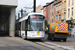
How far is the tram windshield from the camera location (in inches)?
744

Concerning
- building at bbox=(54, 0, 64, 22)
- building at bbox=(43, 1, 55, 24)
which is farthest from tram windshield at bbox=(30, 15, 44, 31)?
building at bbox=(43, 1, 55, 24)

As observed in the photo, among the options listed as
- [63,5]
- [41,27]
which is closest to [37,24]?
[41,27]

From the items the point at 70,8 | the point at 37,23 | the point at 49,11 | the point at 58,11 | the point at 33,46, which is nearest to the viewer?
the point at 33,46

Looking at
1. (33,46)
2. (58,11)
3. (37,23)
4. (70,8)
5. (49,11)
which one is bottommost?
(33,46)

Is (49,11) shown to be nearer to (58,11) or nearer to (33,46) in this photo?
(58,11)

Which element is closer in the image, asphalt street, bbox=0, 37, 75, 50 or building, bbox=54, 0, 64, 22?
asphalt street, bbox=0, 37, 75, 50

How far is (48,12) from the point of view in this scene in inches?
2463

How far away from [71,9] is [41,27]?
23439mm

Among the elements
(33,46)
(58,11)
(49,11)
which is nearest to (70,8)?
(58,11)

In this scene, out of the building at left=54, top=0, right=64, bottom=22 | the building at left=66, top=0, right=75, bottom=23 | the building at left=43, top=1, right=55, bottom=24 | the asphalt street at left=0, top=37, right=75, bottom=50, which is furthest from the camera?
the building at left=43, top=1, right=55, bottom=24

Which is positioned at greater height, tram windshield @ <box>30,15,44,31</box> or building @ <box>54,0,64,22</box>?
building @ <box>54,0,64,22</box>

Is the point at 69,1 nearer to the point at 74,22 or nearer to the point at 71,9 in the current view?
the point at 71,9

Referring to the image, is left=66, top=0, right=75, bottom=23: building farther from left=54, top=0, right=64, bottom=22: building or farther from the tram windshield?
the tram windshield

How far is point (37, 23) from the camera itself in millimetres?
19062
